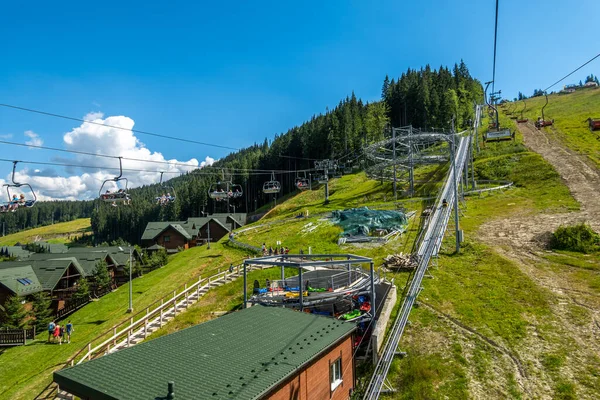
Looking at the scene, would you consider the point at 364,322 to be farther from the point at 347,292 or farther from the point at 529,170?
the point at 529,170

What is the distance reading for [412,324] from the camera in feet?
65.8

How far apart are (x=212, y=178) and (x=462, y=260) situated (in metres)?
102

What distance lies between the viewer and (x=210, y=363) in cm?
1084

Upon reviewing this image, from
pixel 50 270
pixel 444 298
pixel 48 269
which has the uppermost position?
pixel 444 298

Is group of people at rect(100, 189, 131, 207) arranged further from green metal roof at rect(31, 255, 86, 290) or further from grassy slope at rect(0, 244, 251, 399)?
green metal roof at rect(31, 255, 86, 290)

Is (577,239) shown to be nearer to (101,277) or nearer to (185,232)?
(101,277)

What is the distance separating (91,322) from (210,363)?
3042 cm

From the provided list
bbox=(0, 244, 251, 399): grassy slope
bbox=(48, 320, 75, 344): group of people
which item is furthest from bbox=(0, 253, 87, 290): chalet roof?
bbox=(48, 320, 75, 344): group of people

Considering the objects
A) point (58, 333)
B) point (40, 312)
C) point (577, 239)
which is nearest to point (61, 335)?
point (58, 333)

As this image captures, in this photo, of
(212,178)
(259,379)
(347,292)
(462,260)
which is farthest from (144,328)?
(212,178)

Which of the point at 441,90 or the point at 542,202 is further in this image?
the point at 441,90

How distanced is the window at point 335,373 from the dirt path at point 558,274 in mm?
7706

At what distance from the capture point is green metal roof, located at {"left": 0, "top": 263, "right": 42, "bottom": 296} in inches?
1657

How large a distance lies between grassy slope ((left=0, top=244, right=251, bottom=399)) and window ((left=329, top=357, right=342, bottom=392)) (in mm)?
17393
